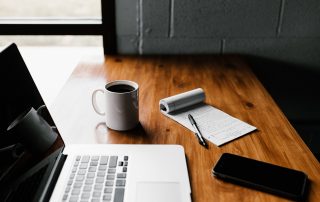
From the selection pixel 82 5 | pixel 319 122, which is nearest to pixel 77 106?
pixel 82 5

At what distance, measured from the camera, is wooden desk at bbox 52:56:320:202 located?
0.86 meters

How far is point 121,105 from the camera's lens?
0.96 m

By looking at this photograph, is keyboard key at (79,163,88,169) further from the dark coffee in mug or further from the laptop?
the dark coffee in mug

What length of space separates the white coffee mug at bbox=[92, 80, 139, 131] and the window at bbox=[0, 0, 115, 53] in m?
0.68

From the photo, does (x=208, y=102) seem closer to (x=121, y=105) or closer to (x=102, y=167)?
(x=121, y=105)

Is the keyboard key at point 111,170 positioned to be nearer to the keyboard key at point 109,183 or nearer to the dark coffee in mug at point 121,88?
the keyboard key at point 109,183

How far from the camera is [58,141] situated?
885 mm

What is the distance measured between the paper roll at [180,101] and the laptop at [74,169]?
218 millimetres

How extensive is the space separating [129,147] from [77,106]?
300 mm

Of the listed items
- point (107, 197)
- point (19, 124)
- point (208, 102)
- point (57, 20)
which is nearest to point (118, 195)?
point (107, 197)

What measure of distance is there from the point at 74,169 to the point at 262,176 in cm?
42

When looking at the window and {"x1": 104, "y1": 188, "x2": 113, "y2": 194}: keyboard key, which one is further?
the window

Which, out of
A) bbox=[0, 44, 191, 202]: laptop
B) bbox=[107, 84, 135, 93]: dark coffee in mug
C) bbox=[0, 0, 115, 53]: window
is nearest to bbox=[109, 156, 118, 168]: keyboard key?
bbox=[0, 44, 191, 202]: laptop

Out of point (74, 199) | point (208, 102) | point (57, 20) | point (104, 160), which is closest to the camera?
point (74, 199)
